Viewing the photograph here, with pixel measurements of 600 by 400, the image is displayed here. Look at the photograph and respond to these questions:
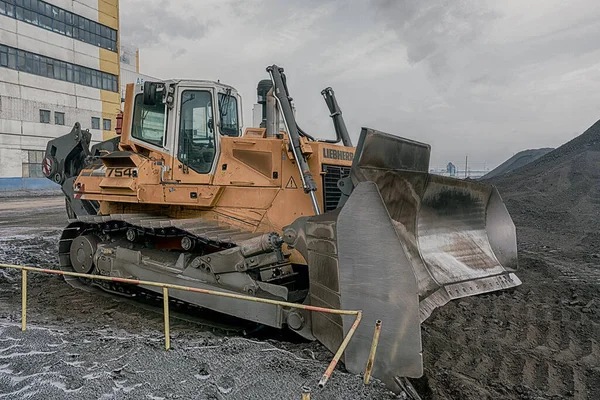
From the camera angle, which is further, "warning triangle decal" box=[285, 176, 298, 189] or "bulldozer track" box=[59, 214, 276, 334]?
"warning triangle decal" box=[285, 176, 298, 189]

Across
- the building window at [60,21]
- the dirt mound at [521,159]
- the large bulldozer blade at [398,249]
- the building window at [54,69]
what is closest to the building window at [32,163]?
the building window at [54,69]

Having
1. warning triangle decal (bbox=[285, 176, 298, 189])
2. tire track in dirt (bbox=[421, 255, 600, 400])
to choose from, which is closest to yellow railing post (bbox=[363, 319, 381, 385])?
tire track in dirt (bbox=[421, 255, 600, 400])

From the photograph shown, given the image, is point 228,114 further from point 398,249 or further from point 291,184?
point 398,249

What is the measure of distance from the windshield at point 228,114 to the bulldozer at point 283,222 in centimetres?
3

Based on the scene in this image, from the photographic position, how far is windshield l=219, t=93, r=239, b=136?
A: 253 inches

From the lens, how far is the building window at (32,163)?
32969 mm

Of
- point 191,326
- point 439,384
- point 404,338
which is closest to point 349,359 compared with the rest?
point 404,338

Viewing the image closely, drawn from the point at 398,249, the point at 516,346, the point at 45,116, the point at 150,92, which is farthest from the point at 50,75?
the point at 516,346

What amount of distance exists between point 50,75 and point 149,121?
110ft

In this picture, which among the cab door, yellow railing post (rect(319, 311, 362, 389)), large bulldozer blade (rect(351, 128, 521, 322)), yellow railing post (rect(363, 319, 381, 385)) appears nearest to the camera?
yellow railing post (rect(319, 311, 362, 389))

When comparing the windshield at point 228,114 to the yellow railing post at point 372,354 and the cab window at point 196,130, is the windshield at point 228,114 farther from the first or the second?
the yellow railing post at point 372,354

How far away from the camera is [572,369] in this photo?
462cm

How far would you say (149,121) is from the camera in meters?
6.70

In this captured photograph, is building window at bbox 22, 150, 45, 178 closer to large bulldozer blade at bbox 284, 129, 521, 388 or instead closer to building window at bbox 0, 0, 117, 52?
building window at bbox 0, 0, 117, 52
